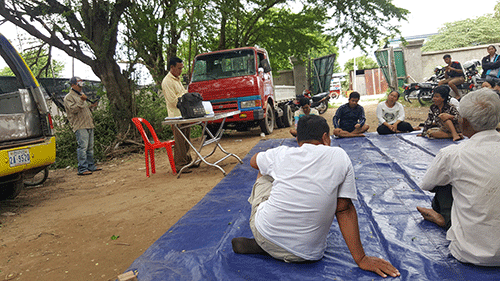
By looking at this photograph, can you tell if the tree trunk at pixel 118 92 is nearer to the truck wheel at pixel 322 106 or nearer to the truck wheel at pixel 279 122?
the truck wheel at pixel 279 122

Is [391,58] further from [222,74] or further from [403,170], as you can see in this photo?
[403,170]

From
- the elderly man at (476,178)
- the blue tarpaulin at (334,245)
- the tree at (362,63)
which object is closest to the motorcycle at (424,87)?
the blue tarpaulin at (334,245)

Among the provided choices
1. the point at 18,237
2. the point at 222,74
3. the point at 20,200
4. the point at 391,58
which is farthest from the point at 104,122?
the point at 391,58

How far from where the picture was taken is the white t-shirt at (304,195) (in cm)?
A: 184

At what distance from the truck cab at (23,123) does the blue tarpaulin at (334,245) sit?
2.42 meters

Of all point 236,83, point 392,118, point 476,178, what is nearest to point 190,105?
point 236,83

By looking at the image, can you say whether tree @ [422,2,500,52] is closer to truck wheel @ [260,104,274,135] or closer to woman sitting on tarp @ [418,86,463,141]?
truck wheel @ [260,104,274,135]

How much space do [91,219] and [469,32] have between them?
85.5ft

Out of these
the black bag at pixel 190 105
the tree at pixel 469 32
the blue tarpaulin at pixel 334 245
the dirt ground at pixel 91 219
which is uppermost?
the tree at pixel 469 32

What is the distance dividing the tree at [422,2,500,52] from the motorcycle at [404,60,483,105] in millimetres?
12859

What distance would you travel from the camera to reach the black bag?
502 centimetres

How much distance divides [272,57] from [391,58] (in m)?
5.17

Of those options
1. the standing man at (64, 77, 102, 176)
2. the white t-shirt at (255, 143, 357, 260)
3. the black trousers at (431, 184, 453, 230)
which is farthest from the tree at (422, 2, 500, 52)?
the white t-shirt at (255, 143, 357, 260)

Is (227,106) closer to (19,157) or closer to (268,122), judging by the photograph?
(268,122)
